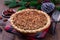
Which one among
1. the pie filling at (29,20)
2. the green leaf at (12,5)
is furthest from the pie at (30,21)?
the green leaf at (12,5)

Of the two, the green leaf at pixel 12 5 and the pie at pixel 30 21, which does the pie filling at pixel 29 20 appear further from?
the green leaf at pixel 12 5

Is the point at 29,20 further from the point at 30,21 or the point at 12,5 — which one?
the point at 12,5

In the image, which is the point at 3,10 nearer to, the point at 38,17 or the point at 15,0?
the point at 15,0

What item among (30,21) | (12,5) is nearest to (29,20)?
(30,21)

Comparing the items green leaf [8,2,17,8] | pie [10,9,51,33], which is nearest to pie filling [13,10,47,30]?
pie [10,9,51,33]

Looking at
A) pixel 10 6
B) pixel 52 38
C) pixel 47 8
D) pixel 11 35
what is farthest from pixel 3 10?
pixel 52 38

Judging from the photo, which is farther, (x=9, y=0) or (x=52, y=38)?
(x=9, y=0)

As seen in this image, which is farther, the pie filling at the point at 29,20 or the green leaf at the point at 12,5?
the green leaf at the point at 12,5
